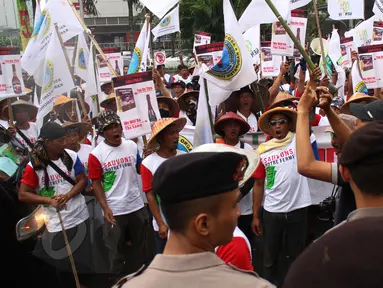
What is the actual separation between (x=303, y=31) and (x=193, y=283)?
21.6 ft

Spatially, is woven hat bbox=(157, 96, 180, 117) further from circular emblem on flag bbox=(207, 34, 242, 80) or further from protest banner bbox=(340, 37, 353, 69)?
protest banner bbox=(340, 37, 353, 69)

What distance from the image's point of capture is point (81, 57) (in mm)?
6953

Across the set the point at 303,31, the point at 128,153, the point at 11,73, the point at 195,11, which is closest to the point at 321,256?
the point at 128,153

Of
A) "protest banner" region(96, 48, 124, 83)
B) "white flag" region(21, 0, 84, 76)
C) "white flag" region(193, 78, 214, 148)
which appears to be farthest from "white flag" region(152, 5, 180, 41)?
"white flag" region(193, 78, 214, 148)

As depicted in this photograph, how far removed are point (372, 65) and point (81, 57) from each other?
4.33 metres

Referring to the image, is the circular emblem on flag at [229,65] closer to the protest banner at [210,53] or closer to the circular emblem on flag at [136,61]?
the protest banner at [210,53]

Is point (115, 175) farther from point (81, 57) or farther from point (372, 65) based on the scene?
point (372, 65)

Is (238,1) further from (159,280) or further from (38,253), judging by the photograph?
(159,280)

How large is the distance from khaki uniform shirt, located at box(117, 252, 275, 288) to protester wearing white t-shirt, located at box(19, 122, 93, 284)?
2.68 meters

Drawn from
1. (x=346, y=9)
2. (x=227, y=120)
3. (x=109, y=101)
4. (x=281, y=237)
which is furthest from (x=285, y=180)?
(x=346, y=9)

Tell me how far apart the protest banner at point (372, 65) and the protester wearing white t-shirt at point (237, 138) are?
8.97 ft

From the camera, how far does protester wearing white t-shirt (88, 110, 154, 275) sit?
441 centimetres

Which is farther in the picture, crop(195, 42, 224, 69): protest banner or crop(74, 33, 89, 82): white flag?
crop(74, 33, 89, 82): white flag

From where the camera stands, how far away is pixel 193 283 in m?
1.36
